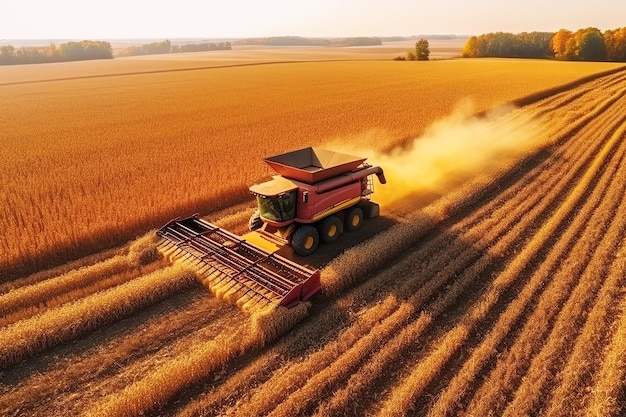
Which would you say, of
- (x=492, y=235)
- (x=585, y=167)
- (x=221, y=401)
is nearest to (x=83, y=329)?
(x=221, y=401)

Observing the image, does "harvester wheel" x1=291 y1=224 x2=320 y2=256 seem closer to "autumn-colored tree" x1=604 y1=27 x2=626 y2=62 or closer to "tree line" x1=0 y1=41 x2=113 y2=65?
"autumn-colored tree" x1=604 y1=27 x2=626 y2=62

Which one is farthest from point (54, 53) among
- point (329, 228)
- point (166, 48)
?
point (329, 228)

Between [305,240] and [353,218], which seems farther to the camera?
[353,218]

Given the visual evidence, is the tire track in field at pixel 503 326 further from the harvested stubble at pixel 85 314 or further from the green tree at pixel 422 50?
the green tree at pixel 422 50

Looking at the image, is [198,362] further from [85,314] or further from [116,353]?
[85,314]

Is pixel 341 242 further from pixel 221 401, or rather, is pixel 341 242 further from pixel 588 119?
pixel 588 119

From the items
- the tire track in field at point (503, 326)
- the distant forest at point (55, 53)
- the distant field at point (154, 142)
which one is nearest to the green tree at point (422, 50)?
the distant field at point (154, 142)

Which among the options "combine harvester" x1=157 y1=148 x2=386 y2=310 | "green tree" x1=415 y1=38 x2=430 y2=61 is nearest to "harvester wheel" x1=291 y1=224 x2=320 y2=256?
"combine harvester" x1=157 y1=148 x2=386 y2=310
